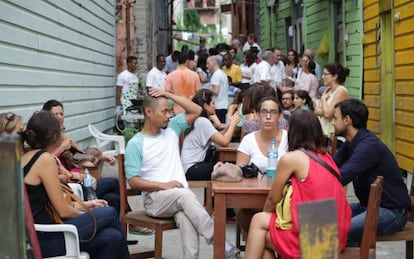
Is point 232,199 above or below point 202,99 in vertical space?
below

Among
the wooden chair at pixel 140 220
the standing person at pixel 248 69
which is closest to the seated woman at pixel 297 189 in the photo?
the wooden chair at pixel 140 220

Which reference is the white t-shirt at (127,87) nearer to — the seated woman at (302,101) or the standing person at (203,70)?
the standing person at (203,70)

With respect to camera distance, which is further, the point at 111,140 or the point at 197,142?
the point at 111,140

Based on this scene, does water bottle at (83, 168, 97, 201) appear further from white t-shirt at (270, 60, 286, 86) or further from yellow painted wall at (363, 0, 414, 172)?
white t-shirt at (270, 60, 286, 86)

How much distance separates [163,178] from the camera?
5.87 m

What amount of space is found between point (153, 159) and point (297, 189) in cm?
172

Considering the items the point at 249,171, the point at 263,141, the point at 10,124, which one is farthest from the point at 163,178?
the point at 10,124

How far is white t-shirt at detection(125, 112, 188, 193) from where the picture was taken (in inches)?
229

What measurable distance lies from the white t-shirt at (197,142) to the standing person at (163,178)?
4.02 feet

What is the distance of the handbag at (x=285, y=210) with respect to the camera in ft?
14.8

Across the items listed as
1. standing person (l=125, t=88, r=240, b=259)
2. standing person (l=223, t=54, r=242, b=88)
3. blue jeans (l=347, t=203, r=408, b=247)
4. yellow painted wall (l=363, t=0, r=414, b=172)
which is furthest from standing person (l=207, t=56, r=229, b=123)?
blue jeans (l=347, t=203, r=408, b=247)

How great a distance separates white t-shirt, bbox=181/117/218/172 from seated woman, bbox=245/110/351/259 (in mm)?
2730

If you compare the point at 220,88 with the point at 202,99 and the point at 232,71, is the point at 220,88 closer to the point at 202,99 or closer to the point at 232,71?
the point at 232,71

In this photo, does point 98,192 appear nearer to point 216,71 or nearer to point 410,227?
point 410,227
